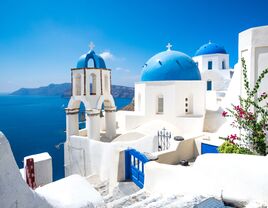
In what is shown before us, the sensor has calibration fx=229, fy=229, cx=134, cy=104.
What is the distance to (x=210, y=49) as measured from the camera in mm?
27359

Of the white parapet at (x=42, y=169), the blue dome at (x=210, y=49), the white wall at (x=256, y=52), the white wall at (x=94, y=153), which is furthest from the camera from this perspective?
the blue dome at (x=210, y=49)

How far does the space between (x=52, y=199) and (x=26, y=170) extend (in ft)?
10.9

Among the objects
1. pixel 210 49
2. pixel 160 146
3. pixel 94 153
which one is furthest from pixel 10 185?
pixel 210 49

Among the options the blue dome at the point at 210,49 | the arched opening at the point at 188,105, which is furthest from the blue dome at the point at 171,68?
the blue dome at the point at 210,49

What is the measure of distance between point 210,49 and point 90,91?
59.0ft

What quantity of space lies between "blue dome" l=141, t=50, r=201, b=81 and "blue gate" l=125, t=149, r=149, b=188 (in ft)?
26.1

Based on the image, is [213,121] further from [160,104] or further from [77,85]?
[77,85]

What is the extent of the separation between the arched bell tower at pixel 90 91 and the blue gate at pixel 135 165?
698 cm

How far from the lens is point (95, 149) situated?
1231 cm

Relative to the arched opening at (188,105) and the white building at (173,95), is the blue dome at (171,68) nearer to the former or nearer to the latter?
the white building at (173,95)

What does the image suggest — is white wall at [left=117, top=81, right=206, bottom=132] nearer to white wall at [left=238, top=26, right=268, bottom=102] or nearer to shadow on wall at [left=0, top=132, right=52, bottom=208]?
white wall at [left=238, top=26, right=268, bottom=102]

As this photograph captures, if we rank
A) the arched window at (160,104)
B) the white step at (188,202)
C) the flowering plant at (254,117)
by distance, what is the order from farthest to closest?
the arched window at (160,104) < the flowering plant at (254,117) < the white step at (188,202)

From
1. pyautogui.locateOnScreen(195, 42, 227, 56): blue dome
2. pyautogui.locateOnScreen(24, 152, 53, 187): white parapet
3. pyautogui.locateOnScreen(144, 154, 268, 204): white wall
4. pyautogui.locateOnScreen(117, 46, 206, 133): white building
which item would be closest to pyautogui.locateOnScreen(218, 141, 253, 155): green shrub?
pyautogui.locateOnScreen(144, 154, 268, 204): white wall

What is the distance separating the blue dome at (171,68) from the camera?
562 inches
